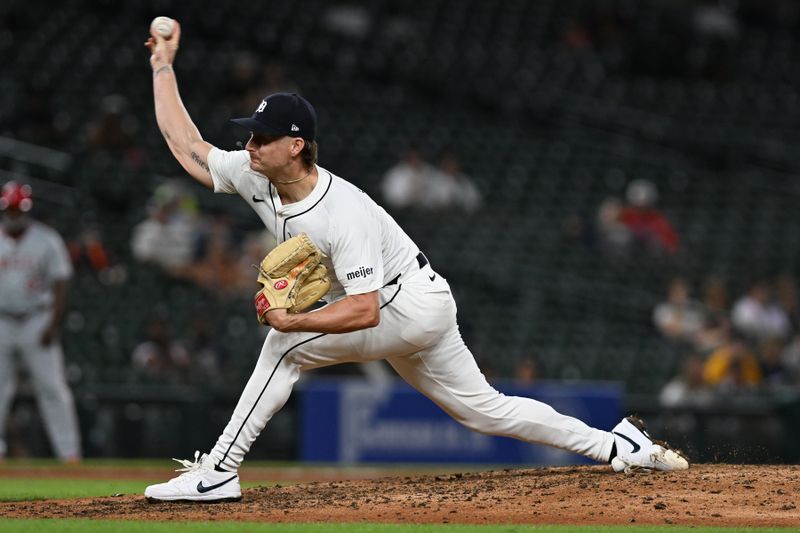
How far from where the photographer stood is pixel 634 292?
15008 mm

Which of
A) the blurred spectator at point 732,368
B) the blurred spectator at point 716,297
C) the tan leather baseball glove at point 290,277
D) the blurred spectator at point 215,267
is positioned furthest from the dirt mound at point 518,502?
the blurred spectator at point 716,297

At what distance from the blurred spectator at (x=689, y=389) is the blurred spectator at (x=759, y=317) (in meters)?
1.39

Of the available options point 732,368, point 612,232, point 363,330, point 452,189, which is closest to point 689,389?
point 732,368

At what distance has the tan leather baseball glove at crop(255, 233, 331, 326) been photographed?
5.55 meters

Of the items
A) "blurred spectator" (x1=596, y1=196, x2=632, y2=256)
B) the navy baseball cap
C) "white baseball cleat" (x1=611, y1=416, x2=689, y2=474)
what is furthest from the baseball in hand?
"blurred spectator" (x1=596, y1=196, x2=632, y2=256)

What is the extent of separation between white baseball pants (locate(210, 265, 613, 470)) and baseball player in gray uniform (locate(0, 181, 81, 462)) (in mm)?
4472

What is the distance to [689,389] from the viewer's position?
1286 cm

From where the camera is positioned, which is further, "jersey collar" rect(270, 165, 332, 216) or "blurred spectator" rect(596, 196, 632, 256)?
"blurred spectator" rect(596, 196, 632, 256)

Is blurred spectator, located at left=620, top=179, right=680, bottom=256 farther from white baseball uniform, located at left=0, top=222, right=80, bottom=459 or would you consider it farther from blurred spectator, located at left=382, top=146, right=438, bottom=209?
white baseball uniform, located at left=0, top=222, right=80, bottom=459

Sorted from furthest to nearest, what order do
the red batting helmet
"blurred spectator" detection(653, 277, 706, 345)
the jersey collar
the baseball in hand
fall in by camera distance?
"blurred spectator" detection(653, 277, 706, 345) → the red batting helmet → the baseball in hand → the jersey collar

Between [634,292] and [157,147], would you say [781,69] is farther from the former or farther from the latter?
[157,147]

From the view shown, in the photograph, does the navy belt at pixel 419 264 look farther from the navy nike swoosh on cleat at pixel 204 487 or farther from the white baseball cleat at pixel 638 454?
the white baseball cleat at pixel 638 454

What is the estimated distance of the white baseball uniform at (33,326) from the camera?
993cm

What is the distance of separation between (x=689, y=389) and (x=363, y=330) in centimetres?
773
